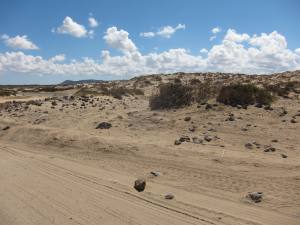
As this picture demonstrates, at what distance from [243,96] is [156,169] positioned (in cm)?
892

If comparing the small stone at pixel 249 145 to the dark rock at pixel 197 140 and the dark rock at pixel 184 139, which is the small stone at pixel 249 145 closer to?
the dark rock at pixel 197 140

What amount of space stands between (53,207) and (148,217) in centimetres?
201

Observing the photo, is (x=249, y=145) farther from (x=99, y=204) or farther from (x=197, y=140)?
(x=99, y=204)

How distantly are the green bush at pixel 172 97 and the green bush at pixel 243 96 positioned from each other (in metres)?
1.86

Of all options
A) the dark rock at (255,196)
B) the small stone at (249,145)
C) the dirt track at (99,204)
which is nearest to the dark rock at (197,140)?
the small stone at (249,145)

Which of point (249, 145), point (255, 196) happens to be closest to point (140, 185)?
point (255, 196)

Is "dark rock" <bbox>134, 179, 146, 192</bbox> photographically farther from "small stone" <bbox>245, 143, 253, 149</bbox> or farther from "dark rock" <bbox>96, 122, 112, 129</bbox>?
"dark rock" <bbox>96, 122, 112, 129</bbox>

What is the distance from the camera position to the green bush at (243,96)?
18422mm

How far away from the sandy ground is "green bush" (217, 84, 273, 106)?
0.75m

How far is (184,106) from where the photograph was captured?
19797 millimetres

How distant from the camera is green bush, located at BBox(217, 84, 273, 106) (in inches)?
725

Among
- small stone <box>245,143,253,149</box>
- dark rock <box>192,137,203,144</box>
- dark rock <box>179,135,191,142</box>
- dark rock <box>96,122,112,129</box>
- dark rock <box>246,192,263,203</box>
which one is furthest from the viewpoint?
dark rock <box>96,122,112,129</box>

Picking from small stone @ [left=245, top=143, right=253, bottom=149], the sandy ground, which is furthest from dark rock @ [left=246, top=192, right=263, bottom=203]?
small stone @ [left=245, top=143, right=253, bottom=149]

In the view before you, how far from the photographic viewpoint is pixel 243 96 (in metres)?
18.6
